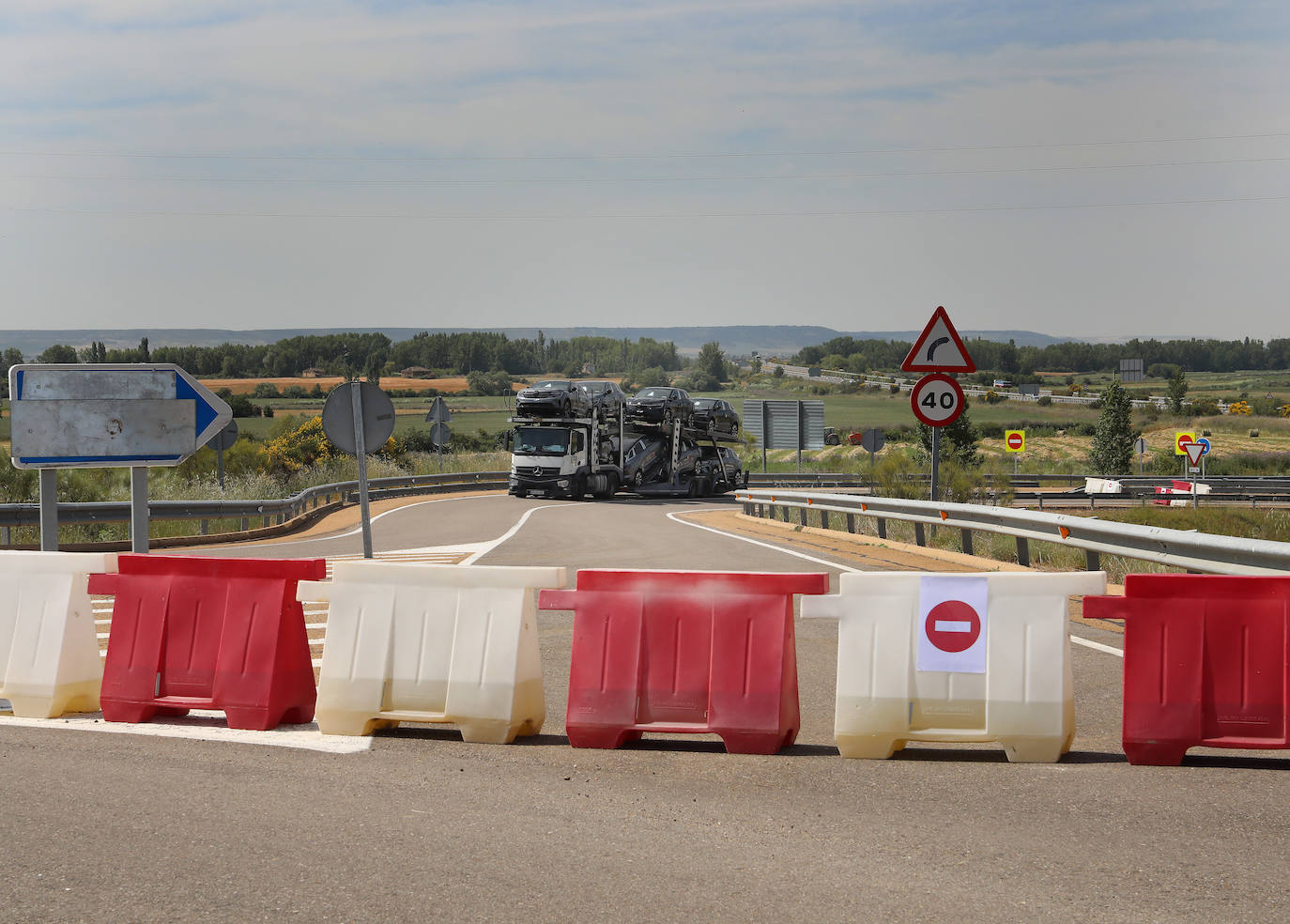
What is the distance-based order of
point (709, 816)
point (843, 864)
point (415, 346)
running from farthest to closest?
1. point (415, 346)
2. point (709, 816)
3. point (843, 864)

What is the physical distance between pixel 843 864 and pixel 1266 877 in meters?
1.53

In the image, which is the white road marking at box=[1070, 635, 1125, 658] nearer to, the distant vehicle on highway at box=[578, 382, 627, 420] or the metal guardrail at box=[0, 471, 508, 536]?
the metal guardrail at box=[0, 471, 508, 536]

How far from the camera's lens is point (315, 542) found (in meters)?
24.7

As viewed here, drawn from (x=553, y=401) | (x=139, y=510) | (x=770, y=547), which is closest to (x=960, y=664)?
(x=139, y=510)

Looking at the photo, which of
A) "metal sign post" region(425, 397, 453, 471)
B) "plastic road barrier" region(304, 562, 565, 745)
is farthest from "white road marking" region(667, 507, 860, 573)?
"metal sign post" region(425, 397, 453, 471)

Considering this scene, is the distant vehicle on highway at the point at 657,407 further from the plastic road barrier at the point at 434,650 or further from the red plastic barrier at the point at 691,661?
the red plastic barrier at the point at 691,661

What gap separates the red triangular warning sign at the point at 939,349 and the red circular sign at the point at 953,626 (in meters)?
8.72

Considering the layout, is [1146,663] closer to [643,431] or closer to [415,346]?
[643,431]

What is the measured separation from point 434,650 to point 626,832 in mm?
2165

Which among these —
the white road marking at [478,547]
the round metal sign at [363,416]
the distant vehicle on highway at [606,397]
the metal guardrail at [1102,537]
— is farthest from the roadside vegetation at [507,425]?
the round metal sign at [363,416]

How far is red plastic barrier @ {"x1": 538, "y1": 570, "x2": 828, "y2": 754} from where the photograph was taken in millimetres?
6855

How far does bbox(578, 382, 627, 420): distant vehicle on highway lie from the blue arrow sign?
34.5 m

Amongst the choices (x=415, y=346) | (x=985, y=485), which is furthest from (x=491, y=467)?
(x=415, y=346)

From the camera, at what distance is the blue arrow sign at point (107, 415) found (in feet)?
30.7
